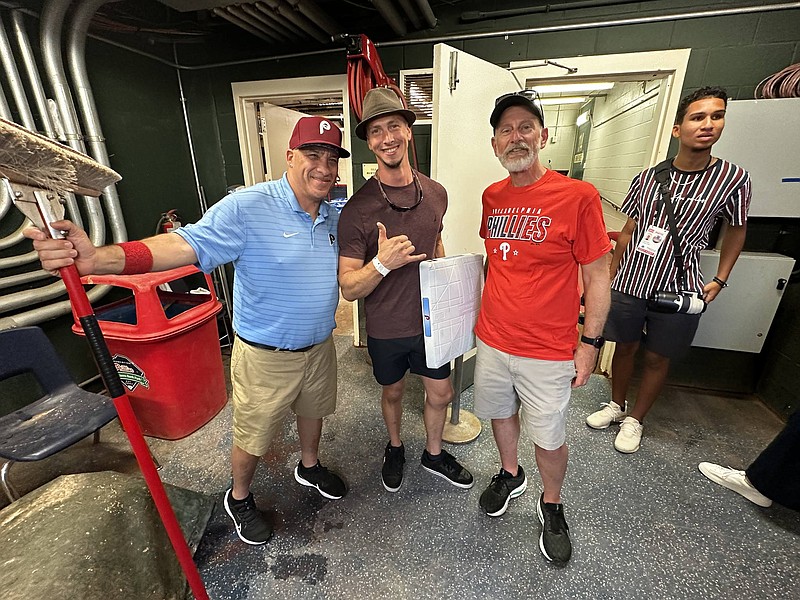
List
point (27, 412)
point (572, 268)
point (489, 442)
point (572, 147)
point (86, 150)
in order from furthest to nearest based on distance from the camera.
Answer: point (572, 147)
point (86, 150)
point (489, 442)
point (27, 412)
point (572, 268)

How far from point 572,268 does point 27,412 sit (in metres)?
2.52

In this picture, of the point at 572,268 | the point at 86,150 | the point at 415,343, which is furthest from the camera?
the point at 86,150

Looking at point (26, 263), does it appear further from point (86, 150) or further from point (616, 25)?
point (616, 25)

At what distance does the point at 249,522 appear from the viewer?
1.52 metres

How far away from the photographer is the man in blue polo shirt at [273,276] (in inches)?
47.6

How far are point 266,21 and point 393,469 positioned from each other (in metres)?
2.84

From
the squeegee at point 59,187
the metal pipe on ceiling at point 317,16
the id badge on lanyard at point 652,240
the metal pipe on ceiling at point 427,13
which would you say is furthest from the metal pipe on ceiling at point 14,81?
the id badge on lanyard at point 652,240

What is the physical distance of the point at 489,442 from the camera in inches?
83.0

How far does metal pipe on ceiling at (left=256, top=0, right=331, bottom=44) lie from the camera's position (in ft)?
6.88

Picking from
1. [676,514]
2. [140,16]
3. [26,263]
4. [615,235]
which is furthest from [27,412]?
[615,235]

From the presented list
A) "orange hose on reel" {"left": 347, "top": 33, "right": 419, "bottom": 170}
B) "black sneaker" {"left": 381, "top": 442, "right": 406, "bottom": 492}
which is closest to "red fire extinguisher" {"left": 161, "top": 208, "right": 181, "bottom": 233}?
"orange hose on reel" {"left": 347, "top": 33, "right": 419, "bottom": 170}

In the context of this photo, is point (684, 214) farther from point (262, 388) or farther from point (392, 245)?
point (262, 388)

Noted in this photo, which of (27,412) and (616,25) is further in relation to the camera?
(616,25)

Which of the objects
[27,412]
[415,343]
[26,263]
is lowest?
[27,412]
